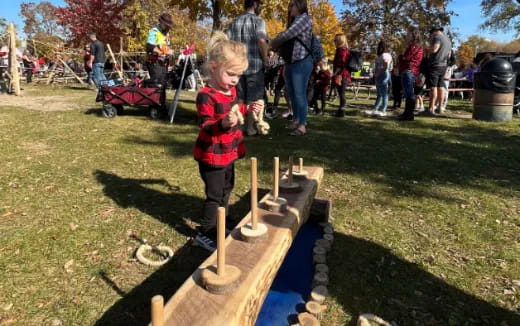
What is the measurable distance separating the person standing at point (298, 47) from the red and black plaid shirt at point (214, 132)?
126 inches

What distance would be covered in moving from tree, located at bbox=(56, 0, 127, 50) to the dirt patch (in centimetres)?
1541

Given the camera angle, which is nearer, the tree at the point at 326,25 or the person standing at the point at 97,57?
the person standing at the point at 97,57

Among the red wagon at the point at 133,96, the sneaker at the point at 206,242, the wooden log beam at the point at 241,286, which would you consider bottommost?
the sneaker at the point at 206,242

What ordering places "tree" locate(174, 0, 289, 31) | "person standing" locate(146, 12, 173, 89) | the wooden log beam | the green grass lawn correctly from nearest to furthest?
1. the wooden log beam
2. the green grass lawn
3. "person standing" locate(146, 12, 173, 89)
4. "tree" locate(174, 0, 289, 31)

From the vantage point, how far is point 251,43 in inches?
224

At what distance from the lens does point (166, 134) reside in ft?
21.6

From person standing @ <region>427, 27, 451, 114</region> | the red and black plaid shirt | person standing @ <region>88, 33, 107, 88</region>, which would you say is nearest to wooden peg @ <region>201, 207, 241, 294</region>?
the red and black plaid shirt

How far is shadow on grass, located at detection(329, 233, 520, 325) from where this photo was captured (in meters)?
2.25

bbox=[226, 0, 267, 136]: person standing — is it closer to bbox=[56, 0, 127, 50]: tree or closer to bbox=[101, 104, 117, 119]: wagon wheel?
bbox=[101, 104, 117, 119]: wagon wheel

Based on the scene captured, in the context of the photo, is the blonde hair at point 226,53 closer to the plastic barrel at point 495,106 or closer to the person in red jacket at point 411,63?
the person in red jacket at point 411,63

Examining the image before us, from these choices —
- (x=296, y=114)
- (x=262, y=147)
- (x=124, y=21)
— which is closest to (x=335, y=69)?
(x=296, y=114)

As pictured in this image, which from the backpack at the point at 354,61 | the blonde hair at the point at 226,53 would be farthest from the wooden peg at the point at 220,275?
the backpack at the point at 354,61

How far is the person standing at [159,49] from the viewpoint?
7.27m

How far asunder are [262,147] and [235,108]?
324cm
